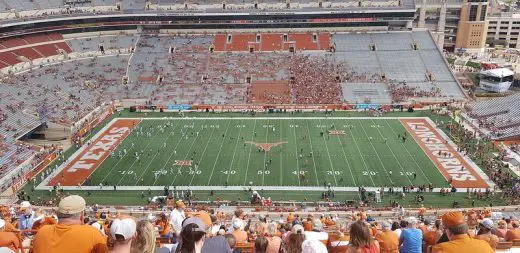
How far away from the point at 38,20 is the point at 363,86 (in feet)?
116

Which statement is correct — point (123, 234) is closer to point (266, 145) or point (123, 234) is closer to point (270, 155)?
point (270, 155)

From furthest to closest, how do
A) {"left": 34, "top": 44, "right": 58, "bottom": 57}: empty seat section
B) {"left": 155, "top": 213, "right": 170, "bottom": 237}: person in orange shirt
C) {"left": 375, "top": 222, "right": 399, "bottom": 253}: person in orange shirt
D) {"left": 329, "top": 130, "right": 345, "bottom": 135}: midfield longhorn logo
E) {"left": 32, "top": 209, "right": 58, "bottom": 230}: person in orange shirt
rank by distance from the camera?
1. {"left": 34, "top": 44, "right": 58, "bottom": 57}: empty seat section
2. {"left": 329, "top": 130, "right": 345, "bottom": 135}: midfield longhorn logo
3. {"left": 155, "top": 213, "right": 170, "bottom": 237}: person in orange shirt
4. {"left": 32, "top": 209, "right": 58, "bottom": 230}: person in orange shirt
5. {"left": 375, "top": 222, "right": 399, "bottom": 253}: person in orange shirt

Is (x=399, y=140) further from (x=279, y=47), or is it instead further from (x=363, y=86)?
(x=279, y=47)

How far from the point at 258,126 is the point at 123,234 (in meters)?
33.2

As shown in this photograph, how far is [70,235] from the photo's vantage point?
4.20 metres

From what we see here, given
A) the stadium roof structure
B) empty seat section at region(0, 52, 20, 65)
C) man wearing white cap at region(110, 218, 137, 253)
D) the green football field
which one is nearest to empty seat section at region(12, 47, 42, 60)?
empty seat section at region(0, 52, 20, 65)

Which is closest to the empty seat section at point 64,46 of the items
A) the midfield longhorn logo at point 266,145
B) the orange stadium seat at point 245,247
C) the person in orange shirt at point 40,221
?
the midfield longhorn logo at point 266,145

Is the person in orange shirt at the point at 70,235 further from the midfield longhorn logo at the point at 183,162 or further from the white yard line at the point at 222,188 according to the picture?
the midfield longhorn logo at the point at 183,162

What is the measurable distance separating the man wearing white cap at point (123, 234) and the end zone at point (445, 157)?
80.0 ft

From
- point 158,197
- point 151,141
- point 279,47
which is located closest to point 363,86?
point 279,47

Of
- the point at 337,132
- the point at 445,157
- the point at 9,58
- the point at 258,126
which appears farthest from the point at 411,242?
the point at 9,58

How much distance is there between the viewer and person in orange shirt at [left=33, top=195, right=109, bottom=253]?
417cm

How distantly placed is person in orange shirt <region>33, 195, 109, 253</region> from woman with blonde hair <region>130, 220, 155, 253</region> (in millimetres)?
396

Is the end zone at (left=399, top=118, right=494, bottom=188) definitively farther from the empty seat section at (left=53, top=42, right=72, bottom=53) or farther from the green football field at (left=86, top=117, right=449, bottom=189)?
the empty seat section at (left=53, top=42, right=72, bottom=53)
